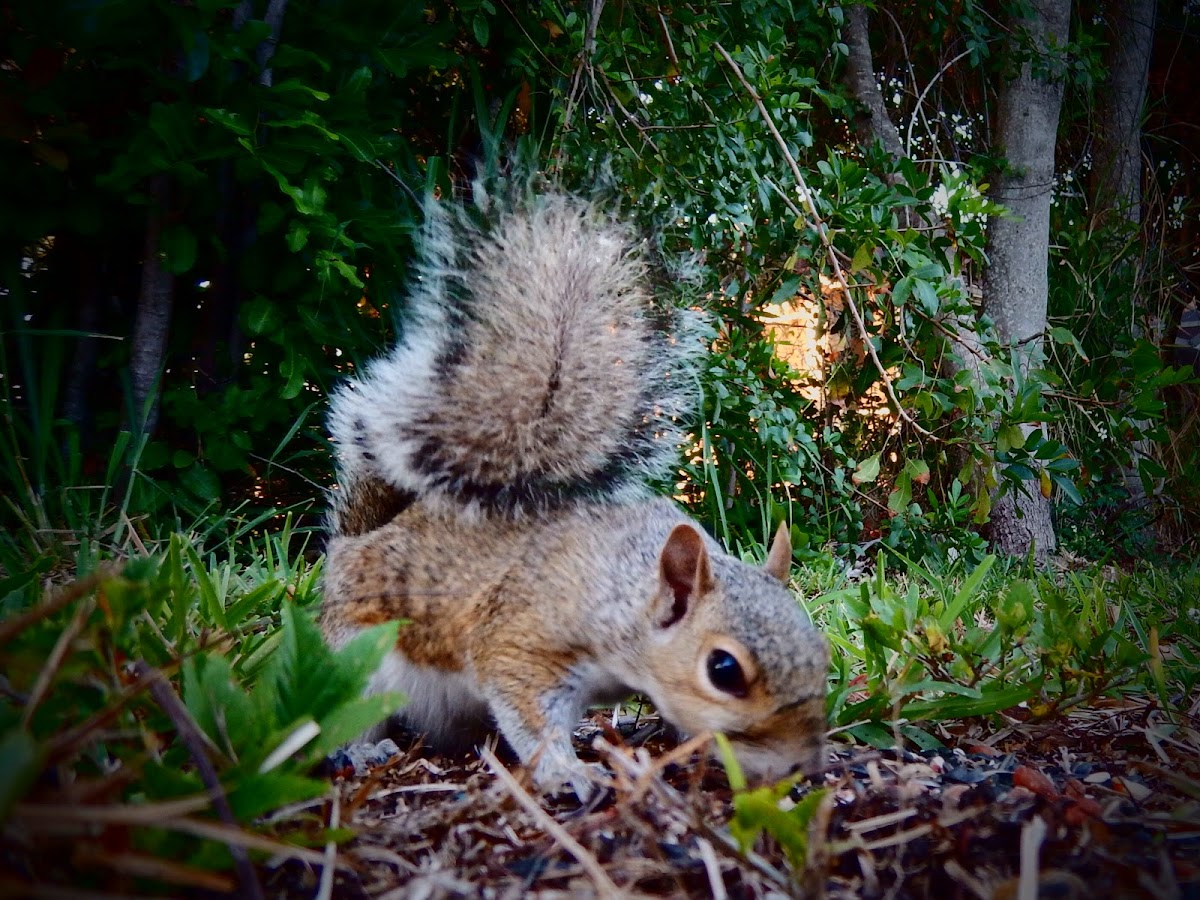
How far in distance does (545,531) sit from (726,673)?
41 cm

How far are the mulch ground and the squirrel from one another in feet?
0.45

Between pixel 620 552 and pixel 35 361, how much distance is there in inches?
69.0

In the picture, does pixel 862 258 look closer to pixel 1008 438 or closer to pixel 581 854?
pixel 1008 438

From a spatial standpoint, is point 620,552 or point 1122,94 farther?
point 1122,94

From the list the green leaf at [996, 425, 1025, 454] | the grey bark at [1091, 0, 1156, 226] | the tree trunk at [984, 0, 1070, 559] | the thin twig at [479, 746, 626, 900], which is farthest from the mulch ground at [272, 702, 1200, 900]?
the grey bark at [1091, 0, 1156, 226]

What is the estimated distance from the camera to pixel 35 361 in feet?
7.10

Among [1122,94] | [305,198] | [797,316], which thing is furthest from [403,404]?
[1122,94]

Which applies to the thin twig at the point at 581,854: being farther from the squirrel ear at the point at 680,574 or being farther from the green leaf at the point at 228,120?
the green leaf at the point at 228,120

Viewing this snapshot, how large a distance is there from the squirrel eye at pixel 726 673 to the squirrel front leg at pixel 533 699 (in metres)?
0.23

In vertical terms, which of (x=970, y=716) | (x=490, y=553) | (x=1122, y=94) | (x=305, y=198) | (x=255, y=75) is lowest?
(x=970, y=716)

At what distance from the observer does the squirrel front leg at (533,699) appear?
47.6 inches

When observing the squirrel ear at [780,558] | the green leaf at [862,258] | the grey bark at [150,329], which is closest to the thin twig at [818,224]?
the green leaf at [862,258]

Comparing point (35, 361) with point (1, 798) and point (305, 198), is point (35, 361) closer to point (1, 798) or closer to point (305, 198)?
point (305, 198)

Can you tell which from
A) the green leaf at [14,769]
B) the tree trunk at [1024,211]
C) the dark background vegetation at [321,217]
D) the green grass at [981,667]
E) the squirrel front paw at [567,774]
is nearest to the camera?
the green leaf at [14,769]
